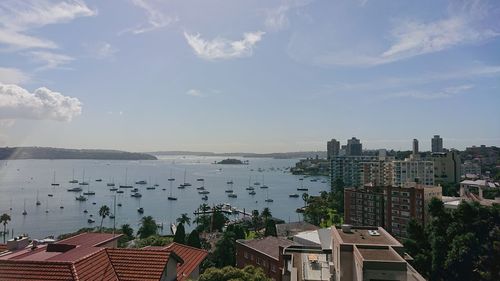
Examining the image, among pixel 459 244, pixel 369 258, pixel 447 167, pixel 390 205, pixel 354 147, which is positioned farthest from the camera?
pixel 354 147

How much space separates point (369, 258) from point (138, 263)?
4.79 metres

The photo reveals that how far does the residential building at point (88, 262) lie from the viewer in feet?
22.4

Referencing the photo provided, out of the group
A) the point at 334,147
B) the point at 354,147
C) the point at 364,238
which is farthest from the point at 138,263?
the point at 334,147

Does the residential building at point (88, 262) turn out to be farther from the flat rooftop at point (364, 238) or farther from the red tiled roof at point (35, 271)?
the flat rooftop at point (364, 238)

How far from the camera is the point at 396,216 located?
31922 millimetres

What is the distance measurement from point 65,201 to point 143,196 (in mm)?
15014

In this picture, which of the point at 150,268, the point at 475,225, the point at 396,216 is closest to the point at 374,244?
the point at 150,268

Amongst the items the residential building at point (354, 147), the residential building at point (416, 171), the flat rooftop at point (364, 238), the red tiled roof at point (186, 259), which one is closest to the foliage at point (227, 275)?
the red tiled roof at point (186, 259)

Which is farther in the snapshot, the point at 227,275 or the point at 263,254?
the point at 263,254

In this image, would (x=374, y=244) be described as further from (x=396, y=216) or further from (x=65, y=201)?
(x=65, y=201)

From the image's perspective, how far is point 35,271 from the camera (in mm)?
6805

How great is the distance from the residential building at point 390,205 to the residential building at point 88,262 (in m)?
25.2

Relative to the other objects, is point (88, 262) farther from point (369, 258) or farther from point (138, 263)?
point (369, 258)

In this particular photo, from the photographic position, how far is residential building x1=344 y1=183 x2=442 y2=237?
1202 inches
